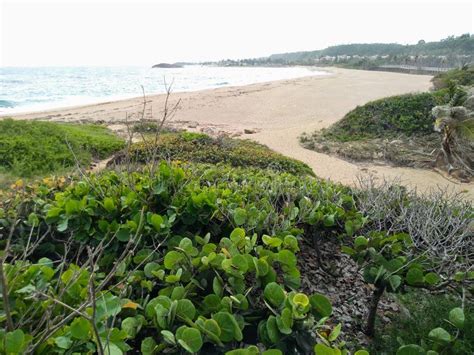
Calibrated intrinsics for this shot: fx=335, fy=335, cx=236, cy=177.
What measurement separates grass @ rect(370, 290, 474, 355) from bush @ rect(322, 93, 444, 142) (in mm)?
10947

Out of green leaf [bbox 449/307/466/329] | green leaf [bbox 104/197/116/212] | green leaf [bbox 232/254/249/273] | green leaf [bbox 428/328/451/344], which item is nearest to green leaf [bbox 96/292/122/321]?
green leaf [bbox 232/254/249/273]

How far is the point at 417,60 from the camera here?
67625 millimetres

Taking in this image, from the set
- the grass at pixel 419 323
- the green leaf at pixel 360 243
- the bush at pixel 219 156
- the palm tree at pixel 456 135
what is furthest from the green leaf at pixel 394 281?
the palm tree at pixel 456 135

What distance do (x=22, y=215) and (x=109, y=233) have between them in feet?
3.13

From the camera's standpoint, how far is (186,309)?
4.73ft

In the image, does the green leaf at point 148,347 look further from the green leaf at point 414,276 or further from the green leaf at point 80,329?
the green leaf at point 414,276

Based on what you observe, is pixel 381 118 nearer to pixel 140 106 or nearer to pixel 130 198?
pixel 130 198

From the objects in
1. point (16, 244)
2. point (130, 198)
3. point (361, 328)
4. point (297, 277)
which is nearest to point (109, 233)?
point (130, 198)

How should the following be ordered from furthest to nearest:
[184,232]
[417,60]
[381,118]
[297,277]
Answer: [417,60] → [381,118] → [184,232] → [297,277]

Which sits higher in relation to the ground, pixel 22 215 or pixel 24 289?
pixel 24 289

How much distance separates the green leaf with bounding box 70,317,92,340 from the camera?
1.23 metres

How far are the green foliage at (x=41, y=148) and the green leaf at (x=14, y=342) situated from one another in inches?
271

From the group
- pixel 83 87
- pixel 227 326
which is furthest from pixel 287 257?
pixel 83 87

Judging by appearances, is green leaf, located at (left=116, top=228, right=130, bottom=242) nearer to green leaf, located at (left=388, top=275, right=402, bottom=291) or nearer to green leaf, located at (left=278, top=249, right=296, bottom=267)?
green leaf, located at (left=278, top=249, right=296, bottom=267)
